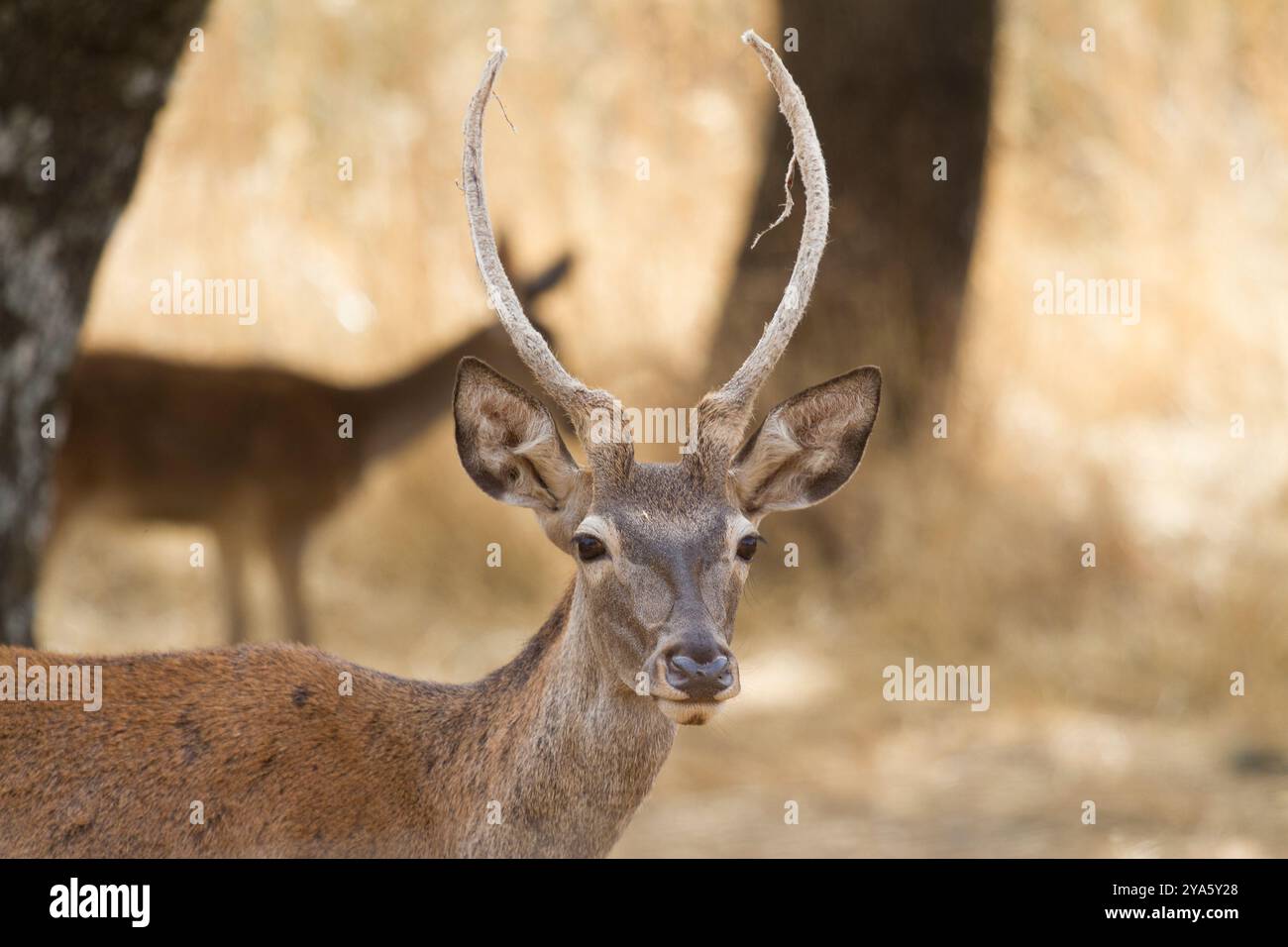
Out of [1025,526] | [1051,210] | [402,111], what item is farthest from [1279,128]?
[402,111]

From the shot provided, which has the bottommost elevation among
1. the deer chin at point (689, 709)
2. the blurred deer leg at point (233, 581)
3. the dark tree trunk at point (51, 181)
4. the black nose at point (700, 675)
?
the blurred deer leg at point (233, 581)

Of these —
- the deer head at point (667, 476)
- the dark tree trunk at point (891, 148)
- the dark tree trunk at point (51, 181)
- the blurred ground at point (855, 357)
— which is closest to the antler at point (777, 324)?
the deer head at point (667, 476)

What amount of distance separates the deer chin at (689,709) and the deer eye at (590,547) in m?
0.49

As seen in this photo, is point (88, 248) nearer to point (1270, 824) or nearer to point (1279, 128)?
point (1270, 824)

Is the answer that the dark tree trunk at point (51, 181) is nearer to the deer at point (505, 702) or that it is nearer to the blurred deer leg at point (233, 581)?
the deer at point (505, 702)

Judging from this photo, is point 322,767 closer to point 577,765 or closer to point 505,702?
point 505,702

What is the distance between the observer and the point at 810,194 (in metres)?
5.41

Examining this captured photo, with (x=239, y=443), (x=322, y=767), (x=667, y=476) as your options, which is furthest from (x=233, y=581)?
(x=667, y=476)

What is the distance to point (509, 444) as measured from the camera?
5.43 metres

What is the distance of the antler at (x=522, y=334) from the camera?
5.13 metres

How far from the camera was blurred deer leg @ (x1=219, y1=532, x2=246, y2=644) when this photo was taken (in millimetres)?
12211

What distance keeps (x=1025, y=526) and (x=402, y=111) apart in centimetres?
630

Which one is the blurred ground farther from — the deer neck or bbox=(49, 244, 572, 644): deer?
the deer neck

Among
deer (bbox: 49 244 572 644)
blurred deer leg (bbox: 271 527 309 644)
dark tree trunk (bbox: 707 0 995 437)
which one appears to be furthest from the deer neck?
dark tree trunk (bbox: 707 0 995 437)
